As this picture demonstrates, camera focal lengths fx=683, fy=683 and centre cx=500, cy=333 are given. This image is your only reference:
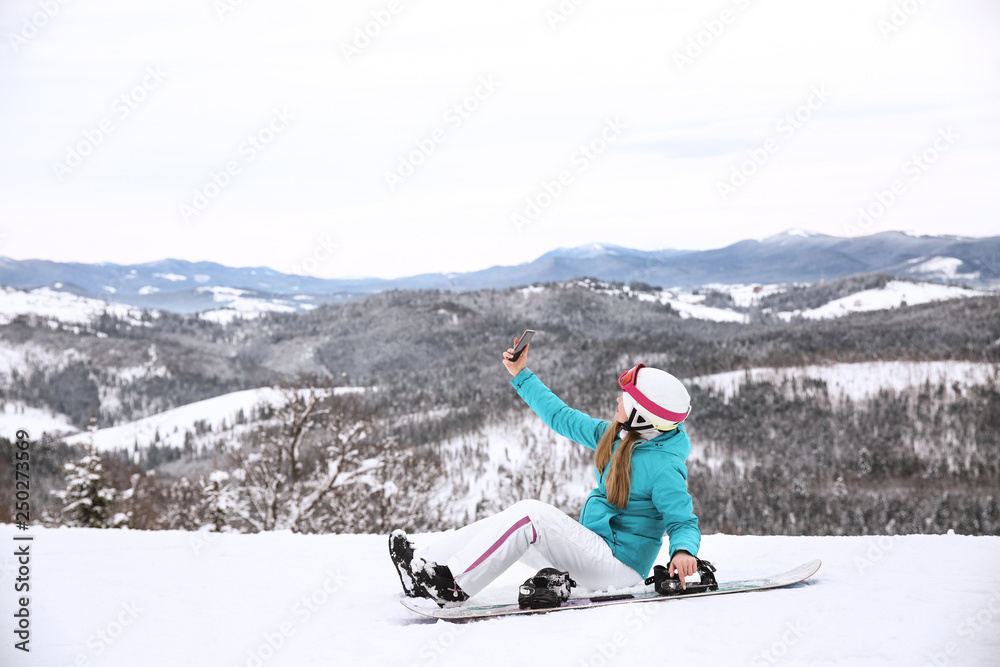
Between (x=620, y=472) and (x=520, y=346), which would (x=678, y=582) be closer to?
(x=620, y=472)

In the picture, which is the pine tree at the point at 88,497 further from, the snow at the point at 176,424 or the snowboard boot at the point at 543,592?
the snow at the point at 176,424

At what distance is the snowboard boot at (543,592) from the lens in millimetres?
4379

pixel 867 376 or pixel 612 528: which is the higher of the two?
pixel 612 528

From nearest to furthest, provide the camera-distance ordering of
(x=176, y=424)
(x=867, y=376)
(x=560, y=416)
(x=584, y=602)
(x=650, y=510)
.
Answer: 1. (x=584, y=602)
2. (x=650, y=510)
3. (x=560, y=416)
4. (x=867, y=376)
5. (x=176, y=424)

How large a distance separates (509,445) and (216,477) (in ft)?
306

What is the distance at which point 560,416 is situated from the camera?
5453 millimetres

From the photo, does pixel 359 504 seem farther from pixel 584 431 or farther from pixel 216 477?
pixel 584 431

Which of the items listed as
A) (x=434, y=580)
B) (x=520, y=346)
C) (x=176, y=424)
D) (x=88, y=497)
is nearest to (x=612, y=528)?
(x=434, y=580)

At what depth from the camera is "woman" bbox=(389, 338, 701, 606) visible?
443 centimetres

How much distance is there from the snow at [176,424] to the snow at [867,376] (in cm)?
7646

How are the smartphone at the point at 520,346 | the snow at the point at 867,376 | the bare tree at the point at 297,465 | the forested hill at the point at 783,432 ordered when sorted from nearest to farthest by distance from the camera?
the smartphone at the point at 520,346 < the bare tree at the point at 297,465 < the forested hill at the point at 783,432 < the snow at the point at 867,376

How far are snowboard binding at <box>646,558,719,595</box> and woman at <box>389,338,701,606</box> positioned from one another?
4.9 inches

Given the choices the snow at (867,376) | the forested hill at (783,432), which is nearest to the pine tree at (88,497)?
the forested hill at (783,432)

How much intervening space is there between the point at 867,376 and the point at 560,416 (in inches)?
5194
